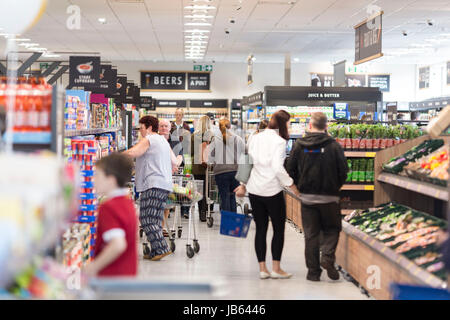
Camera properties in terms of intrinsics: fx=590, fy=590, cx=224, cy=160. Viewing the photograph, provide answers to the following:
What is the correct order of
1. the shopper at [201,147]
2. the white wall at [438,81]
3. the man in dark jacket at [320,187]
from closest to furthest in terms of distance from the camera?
the man in dark jacket at [320,187], the shopper at [201,147], the white wall at [438,81]

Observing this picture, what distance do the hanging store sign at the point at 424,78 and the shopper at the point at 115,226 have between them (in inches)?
813

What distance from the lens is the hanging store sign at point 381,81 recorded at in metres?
22.8

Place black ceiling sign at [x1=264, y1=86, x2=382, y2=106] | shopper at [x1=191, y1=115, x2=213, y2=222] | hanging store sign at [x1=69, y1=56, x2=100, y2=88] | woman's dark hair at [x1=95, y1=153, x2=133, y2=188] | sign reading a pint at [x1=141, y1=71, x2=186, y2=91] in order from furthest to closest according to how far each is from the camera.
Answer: sign reading a pint at [x1=141, y1=71, x2=186, y2=91] → black ceiling sign at [x1=264, y1=86, x2=382, y2=106] → shopper at [x1=191, y1=115, x2=213, y2=222] → hanging store sign at [x1=69, y1=56, x2=100, y2=88] → woman's dark hair at [x1=95, y1=153, x2=133, y2=188]

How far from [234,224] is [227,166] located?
263 cm

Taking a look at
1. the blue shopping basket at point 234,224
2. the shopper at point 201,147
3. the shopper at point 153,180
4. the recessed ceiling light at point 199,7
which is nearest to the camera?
the blue shopping basket at point 234,224

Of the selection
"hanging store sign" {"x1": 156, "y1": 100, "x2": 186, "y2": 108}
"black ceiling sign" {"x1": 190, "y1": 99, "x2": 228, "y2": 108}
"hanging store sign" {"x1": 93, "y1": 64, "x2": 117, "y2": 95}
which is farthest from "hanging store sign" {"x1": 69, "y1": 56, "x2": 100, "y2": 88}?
"black ceiling sign" {"x1": 190, "y1": 99, "x2": 228, "y2": 108}

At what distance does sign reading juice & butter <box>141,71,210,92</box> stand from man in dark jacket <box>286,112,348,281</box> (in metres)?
17.3

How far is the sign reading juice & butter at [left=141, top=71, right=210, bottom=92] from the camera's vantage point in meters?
22.6

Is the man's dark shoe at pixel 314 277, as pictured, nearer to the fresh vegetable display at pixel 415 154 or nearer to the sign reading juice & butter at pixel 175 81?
the fresh vegetable display at pixel 415 154

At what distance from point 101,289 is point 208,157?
7196mm

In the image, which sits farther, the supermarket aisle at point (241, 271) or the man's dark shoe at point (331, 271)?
the man's dark shoe at point (331, 271)

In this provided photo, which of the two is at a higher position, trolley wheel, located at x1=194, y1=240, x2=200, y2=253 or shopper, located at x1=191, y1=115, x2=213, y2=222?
shopper, located at x1=191, y1=115, x2=213, y2=222

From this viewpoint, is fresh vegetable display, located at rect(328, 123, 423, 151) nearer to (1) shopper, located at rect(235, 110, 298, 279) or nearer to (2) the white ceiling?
(1) shopper, located at rect(235, 110, 298, 279)

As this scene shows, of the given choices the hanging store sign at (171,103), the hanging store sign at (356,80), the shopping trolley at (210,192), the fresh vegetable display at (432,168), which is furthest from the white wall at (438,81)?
the fresh vegetable display at (432,168)
